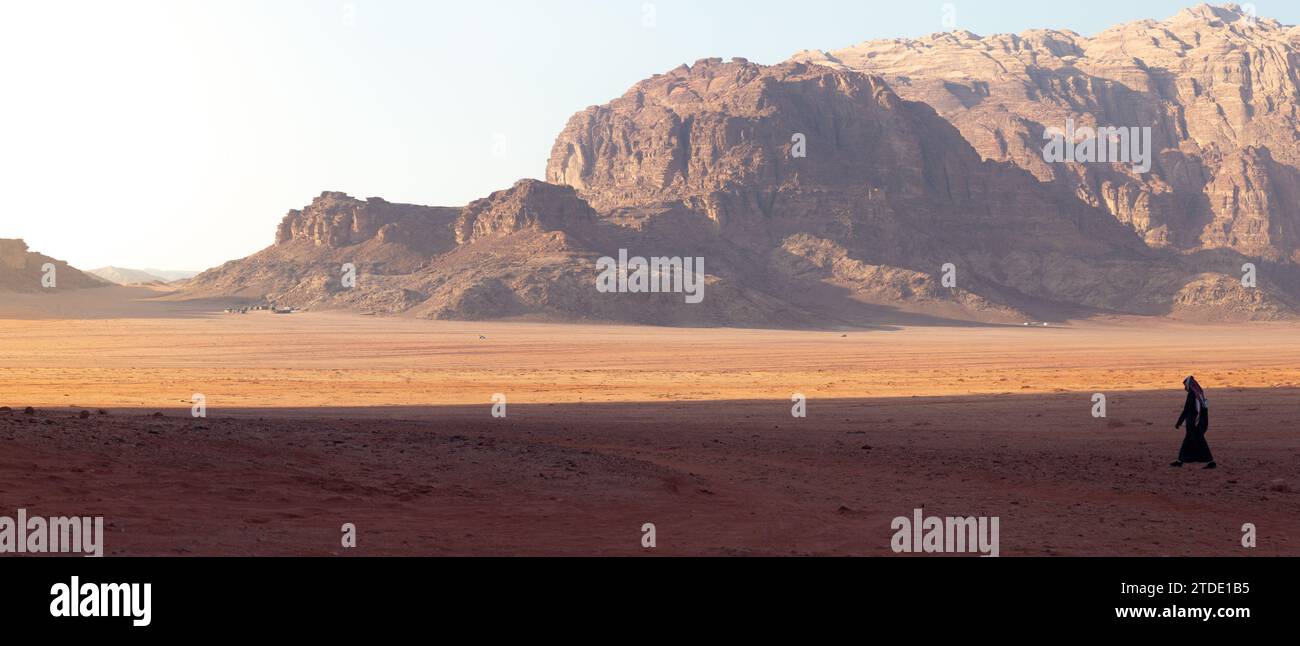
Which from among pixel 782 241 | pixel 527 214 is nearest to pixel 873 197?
pixel 782 241

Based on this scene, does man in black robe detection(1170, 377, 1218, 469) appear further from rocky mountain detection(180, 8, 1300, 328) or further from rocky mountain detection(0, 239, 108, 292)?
rocky mountain detection(0, 239, 108, 292)

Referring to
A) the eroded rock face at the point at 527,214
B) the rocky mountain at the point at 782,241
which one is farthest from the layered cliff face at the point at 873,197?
the eroded rock face at the point at 527,214

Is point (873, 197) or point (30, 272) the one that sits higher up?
point (873, 197)

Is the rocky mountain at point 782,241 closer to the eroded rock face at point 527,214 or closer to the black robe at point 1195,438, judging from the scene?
the eroded rock face at point 527,214

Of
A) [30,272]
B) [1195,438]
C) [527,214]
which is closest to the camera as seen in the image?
[1195,438]

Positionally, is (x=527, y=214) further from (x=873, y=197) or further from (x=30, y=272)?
(x=30, y=272)
